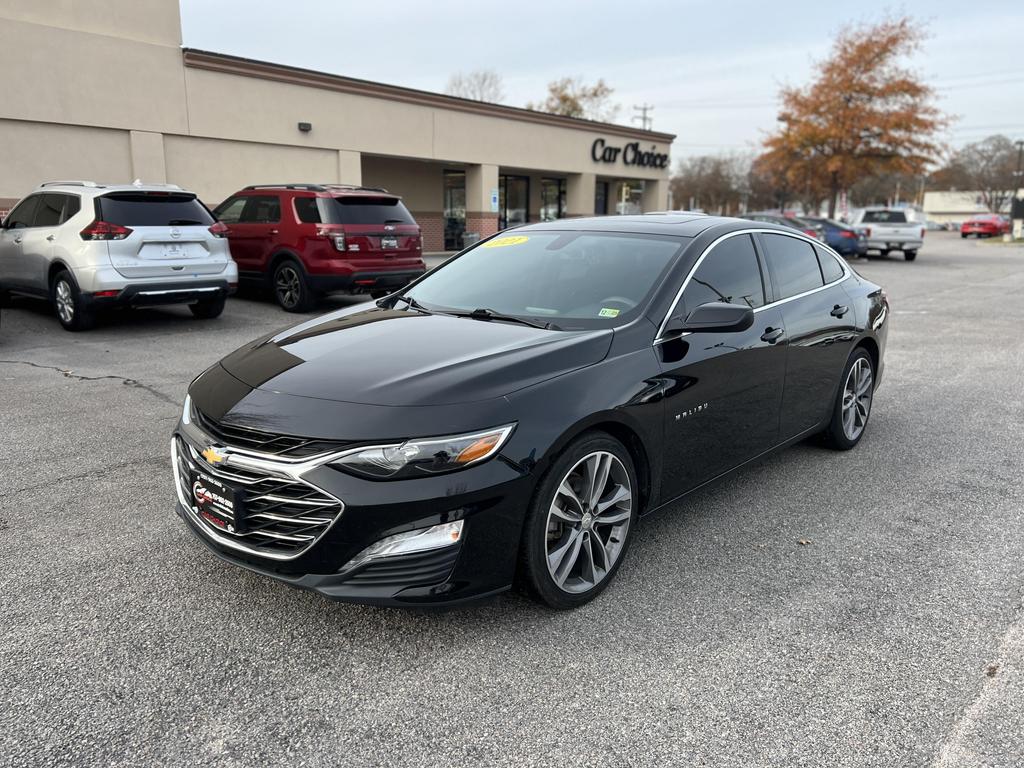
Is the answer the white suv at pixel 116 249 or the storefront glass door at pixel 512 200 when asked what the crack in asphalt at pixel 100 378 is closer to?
the white suv at pixel 116 249

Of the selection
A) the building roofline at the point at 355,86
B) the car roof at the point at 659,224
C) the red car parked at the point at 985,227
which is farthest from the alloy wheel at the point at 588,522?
the red car parked at the point at 985,227

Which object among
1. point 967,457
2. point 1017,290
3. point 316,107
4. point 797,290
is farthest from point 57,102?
point 1017,290

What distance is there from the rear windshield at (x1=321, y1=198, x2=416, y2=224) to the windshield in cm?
722

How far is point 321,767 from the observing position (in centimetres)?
235

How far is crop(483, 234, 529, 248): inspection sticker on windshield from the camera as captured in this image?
15.3 ft

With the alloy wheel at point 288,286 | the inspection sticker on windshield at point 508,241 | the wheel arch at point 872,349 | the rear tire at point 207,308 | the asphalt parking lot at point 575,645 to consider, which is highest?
the inspection sticker on windshield at point 508,241

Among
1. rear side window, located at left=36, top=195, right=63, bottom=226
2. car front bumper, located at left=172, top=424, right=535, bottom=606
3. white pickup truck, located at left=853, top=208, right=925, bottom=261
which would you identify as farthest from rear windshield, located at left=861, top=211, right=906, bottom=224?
car front bumper, located at left=172, top=424, right=535, bottom=606

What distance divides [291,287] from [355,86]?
1046 centimetres

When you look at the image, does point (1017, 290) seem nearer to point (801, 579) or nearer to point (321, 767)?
point (801, 579)

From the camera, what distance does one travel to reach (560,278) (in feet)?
13.6

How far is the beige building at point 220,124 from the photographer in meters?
15.1

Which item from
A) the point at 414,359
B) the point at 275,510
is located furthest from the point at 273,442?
the point at 414,359

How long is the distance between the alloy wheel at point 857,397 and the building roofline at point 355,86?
1623 centimetres

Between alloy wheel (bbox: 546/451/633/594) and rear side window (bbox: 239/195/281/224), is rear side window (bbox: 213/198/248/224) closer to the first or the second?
rear side window (bbox: 239/195/281/224)
